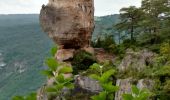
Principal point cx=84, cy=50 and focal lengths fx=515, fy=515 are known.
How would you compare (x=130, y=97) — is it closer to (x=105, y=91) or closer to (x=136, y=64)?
(x=105, y=91)

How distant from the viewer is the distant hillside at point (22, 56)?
104438 mm

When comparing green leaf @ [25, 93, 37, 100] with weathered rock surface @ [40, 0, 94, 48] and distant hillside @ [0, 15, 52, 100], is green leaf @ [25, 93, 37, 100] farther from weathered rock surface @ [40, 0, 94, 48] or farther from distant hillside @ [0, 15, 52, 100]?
distant hillside @ [0, 15, 52, 100]

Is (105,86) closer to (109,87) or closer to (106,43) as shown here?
(109,87)

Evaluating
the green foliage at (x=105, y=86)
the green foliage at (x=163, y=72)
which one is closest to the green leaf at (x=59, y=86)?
the green foliage at (x=105, y=86)

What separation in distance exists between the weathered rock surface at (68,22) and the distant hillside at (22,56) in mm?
69324

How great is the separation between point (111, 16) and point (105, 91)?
4454 inches

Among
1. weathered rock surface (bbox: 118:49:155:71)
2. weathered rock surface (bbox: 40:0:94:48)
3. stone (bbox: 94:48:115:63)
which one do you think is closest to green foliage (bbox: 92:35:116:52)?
stone (bbox: 94:48:115:63)

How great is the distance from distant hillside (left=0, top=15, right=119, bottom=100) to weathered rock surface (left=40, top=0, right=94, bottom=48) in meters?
69.3

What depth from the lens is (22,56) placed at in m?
140

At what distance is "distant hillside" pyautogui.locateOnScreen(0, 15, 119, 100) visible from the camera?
104 metres

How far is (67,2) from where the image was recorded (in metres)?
26.3

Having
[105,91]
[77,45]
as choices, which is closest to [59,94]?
[105,91]

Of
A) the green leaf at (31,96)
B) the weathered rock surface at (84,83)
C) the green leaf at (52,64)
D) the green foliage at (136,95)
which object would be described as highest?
the green leaf at (52,64)

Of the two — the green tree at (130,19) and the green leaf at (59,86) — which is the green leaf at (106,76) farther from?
the green tree at (130,19)
